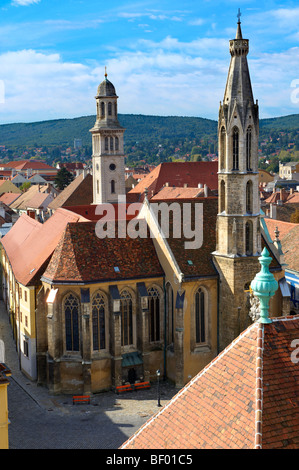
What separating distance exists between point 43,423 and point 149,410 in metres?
5.49

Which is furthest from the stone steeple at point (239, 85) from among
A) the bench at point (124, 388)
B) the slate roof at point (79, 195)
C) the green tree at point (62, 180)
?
the green tree at point (62, 180)

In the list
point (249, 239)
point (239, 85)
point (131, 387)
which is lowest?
point (131, 387)

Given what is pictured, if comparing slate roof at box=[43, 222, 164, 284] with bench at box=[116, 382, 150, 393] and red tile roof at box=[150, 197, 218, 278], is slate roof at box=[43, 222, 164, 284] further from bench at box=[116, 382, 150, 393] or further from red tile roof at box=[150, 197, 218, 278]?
bench at box=[116, 382, 150, 393]

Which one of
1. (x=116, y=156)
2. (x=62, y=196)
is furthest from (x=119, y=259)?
(x=62, y=196)

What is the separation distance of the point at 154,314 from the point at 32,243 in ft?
41.5

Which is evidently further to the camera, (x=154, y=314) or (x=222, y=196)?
(x=154, y=314)

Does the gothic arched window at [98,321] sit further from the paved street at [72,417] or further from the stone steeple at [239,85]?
the stone steeple at [239,85]

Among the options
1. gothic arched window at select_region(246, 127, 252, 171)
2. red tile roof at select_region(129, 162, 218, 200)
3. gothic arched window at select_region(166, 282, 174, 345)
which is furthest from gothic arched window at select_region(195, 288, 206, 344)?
red tile roof at select_region(129, 162, 218, 200)

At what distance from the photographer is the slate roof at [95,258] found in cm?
3466

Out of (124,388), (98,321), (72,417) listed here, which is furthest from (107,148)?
(72,417)

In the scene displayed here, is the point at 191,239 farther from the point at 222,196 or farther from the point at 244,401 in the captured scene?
the point at 244,401

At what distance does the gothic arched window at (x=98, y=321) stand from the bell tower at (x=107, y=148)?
26703mm

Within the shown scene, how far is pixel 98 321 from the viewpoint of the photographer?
35281 mm
